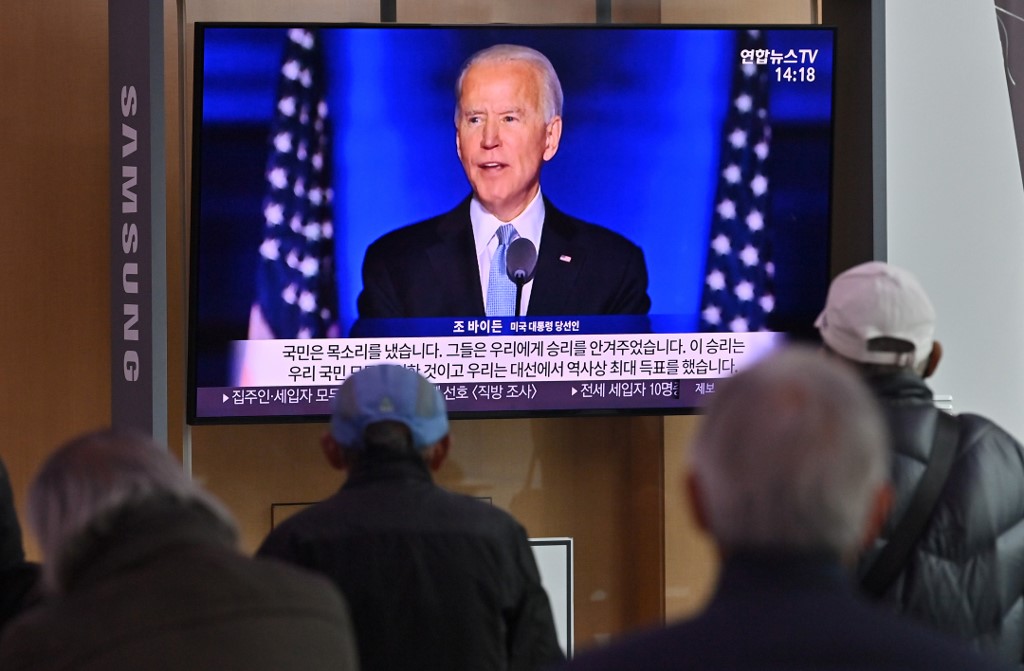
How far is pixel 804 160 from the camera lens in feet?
14.6

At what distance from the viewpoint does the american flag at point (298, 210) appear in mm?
4266

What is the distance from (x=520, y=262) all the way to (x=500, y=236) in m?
0.11

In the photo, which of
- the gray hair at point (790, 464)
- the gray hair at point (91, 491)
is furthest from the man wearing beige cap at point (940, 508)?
the gray hair at point (91, 491)

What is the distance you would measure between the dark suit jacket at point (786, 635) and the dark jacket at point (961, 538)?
106 centimetres

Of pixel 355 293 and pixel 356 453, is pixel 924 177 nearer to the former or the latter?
pixel 355 293

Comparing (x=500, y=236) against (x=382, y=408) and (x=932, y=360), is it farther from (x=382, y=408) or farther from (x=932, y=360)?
(x=932, y=360)

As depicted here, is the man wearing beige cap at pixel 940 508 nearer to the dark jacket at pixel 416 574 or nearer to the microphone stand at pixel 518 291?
the dark jacket at pixel 416 574

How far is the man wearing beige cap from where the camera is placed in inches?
89.5

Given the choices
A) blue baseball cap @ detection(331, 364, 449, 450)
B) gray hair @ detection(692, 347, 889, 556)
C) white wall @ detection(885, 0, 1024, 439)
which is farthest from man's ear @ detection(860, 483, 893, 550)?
white wall @ detection(885, 0, 1024, 439)

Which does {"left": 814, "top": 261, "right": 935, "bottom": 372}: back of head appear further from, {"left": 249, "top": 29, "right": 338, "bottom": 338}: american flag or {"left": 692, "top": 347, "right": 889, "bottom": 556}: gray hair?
{"left": 249, "top": 29, "right": 338, "bottom": 338}: american flag

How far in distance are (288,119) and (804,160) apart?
5.53 feet

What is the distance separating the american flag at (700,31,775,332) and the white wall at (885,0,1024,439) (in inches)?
24.1

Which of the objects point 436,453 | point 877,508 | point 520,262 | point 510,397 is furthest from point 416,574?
point 520,262

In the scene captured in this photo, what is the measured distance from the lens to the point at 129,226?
13.4 ft
